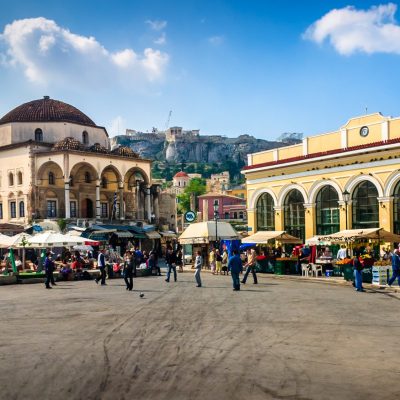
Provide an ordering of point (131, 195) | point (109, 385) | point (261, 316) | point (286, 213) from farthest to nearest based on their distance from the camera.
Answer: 1. point (131, 195)
2. point (286, 213)
3. point (261, 316)
4. point (109, 385)

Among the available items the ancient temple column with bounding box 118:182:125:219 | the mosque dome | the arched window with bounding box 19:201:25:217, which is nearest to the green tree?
the mosque dome

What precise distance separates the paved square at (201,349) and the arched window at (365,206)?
50.0 ft

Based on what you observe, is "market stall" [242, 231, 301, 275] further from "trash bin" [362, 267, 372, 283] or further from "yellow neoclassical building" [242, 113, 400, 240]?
"trash bin" [362, 267, 372, 283]

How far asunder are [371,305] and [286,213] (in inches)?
834

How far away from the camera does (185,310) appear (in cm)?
1431

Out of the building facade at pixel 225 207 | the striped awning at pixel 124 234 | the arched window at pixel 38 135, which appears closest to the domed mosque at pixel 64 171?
the arched window at pixel 38 135

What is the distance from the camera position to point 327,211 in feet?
111

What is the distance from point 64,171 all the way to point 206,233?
2086 centimetres

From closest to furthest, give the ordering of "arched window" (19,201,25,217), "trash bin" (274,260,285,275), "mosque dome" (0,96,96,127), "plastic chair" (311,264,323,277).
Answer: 1. "plastic chair" (311,264,323,277)
2. "trash bin" (274,260,285,275)
3. "arched window" (19,201,25,217)
4. "mosque dome" (0,96,96,127)

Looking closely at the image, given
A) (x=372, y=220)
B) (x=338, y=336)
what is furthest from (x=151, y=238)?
(x=338, y=336)

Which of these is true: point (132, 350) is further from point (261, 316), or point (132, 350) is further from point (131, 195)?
point (131, 195)

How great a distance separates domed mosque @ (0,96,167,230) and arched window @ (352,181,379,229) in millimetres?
25693

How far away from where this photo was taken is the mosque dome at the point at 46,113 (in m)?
55.6

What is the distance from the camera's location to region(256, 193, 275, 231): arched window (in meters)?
37.7
